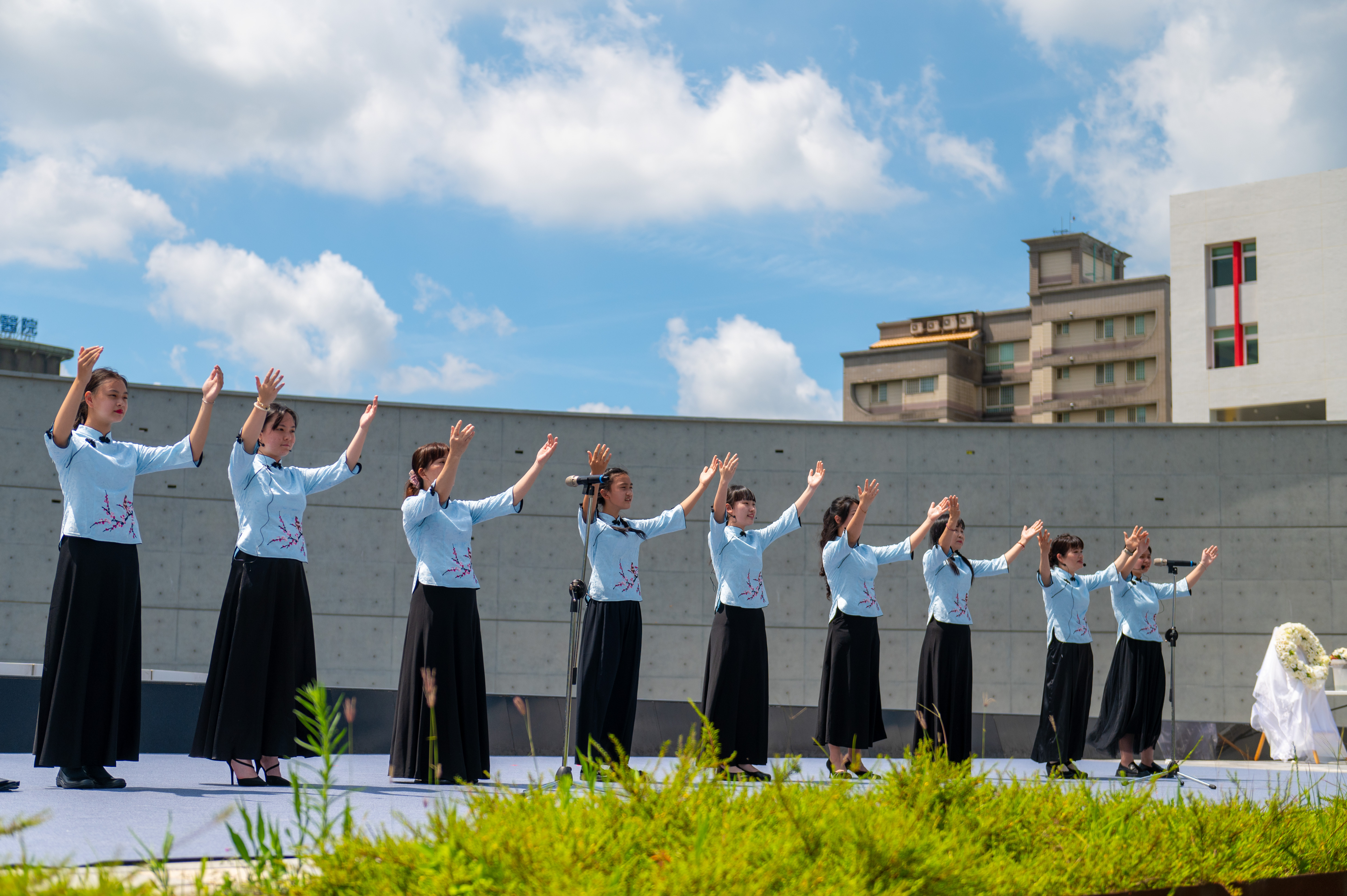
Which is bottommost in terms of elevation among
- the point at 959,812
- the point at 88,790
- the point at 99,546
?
the point at 88,790

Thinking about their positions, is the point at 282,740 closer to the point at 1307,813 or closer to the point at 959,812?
the point at 959,812

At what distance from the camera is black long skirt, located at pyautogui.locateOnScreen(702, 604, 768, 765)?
643 cm

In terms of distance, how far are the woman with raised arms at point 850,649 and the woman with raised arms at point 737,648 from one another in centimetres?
57

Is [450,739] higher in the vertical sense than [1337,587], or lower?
lower

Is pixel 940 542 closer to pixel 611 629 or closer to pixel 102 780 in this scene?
pixel 611 629

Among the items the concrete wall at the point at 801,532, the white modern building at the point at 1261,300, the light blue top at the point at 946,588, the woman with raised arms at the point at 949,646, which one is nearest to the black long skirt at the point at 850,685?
the woman with raised arms at the point at 949,646

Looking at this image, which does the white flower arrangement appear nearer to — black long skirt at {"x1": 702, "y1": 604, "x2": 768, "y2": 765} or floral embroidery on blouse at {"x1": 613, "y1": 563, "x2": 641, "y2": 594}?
black long skirt at {"x1": 702, "y1": 604, "x2": 768, "y2": 765}

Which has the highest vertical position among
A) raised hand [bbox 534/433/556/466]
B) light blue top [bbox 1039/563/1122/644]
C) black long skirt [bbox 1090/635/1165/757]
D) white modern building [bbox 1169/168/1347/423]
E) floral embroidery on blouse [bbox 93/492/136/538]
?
white modern building [bbox 1169/168/1347/423]

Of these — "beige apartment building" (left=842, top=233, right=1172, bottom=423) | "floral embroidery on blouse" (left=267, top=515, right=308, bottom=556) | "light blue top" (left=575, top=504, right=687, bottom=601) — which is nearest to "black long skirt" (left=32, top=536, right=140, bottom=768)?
"floral embroidery on blouse" (left=267, top=515, right=308, bottom=556)

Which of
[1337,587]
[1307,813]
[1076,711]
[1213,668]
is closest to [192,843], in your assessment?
[1307,813]

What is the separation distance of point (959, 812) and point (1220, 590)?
9.31 meters

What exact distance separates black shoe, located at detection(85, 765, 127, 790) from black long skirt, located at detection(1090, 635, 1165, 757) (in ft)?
20.9

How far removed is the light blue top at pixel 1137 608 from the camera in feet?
26.7

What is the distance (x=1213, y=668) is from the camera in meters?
11.1
